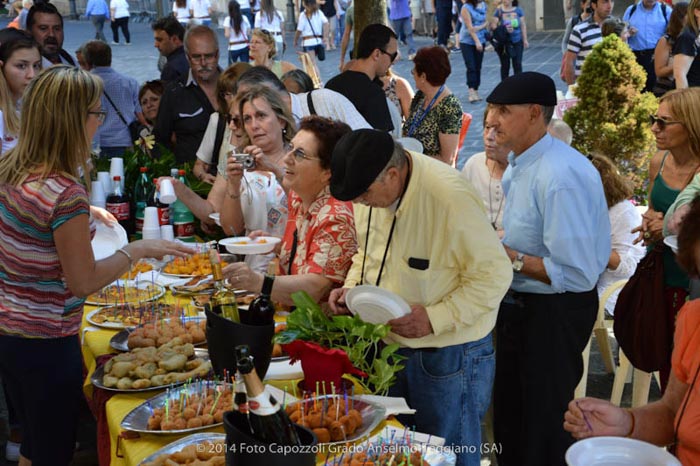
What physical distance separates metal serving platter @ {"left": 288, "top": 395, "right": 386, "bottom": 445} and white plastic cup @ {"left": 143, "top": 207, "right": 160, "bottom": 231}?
230 cm

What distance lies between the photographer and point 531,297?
12.5 ft

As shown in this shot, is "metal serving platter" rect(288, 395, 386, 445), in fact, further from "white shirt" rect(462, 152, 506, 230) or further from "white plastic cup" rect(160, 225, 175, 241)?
"white shirt" rect(462, 152, 506, 230)

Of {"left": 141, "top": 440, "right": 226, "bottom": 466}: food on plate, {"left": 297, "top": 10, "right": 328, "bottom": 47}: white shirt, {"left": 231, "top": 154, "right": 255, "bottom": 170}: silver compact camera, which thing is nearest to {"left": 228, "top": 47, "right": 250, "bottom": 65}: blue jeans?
{"left": 297, "top": 10, "right": 328, "bottom": 47}: white shirt

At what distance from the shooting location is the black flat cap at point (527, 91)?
144 inches

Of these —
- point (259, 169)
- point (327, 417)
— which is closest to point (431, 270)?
point (327, 417)

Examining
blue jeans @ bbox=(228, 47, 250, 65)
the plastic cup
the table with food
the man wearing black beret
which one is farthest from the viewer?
blue jeans @ bbox=(228, 47, 250, 65)

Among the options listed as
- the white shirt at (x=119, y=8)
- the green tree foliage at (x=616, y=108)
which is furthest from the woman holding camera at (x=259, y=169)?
the white shirt at (x=119, y=8)

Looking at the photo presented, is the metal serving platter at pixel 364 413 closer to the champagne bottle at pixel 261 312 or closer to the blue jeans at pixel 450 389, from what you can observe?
the champagne bottle at pixel 261 312

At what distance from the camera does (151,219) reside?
187 inches

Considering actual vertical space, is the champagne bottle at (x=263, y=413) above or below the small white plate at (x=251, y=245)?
above

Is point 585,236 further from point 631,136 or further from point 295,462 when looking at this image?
point 631,136

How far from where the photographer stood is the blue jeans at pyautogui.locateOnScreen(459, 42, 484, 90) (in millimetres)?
13062

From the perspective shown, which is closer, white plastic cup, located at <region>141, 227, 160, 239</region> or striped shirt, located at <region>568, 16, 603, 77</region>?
white plastic cup, located at <region>141, 227, 160, 239</region>

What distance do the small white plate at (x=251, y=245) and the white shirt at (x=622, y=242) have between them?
2057 mm
